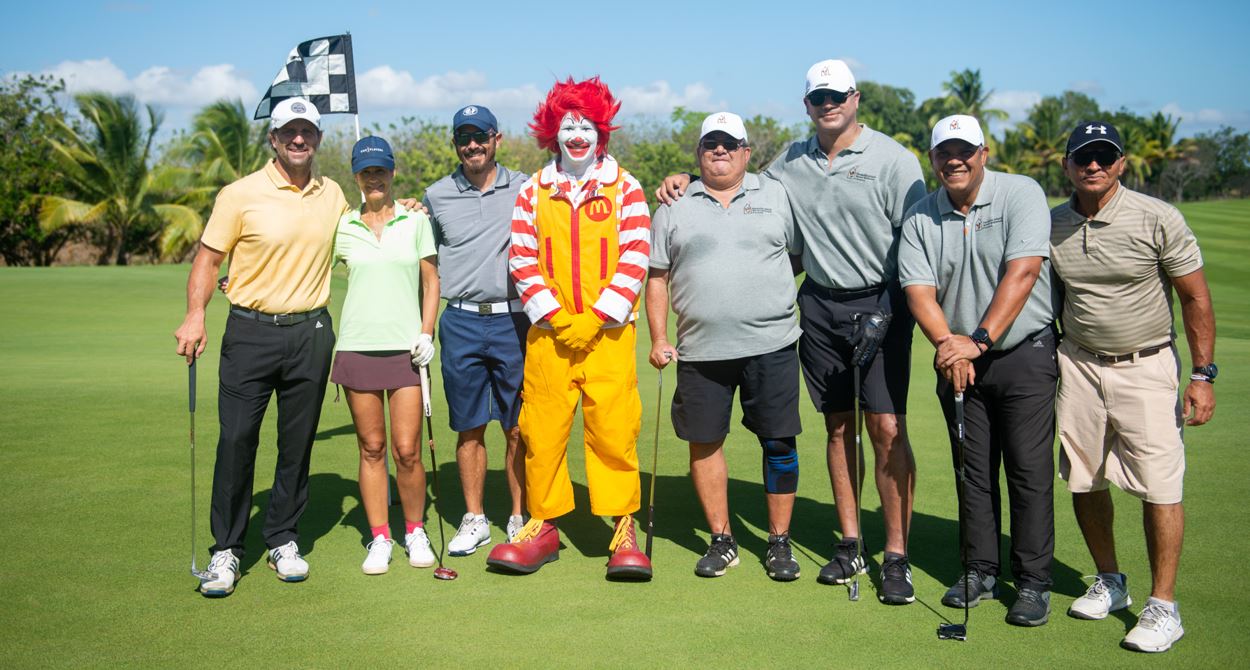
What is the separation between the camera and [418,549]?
5.49m

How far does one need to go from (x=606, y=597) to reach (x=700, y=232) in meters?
1.80

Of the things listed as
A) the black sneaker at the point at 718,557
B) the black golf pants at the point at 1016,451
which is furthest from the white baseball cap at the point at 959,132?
the black sneaker at the point at 718,557

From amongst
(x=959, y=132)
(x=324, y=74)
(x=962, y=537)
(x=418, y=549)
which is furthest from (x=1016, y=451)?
(x=324, y=74)

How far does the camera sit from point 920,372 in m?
12.5

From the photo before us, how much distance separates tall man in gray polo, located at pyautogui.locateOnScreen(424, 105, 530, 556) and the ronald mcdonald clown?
420 mm

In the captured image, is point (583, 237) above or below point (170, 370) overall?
above

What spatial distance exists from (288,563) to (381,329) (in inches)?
47.7

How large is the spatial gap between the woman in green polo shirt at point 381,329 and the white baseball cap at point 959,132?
8.39 ft

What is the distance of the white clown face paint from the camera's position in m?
5.40

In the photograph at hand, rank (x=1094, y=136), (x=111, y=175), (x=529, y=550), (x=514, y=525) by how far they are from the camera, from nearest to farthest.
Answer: (x=1094, y=136)
(x=529, y=550)
(x=514, y=525)
(x=111, y=175)

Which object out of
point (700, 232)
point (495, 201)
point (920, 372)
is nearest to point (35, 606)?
point (495, 201)

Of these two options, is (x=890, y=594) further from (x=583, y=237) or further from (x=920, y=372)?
(x=920, y=372)

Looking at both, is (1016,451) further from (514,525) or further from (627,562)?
(514,525)

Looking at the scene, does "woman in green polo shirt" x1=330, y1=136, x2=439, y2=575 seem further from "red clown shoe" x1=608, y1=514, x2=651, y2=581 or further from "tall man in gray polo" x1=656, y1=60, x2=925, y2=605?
"tall man in gray polo" x1=656, y1=60, x2=925, y2=605
